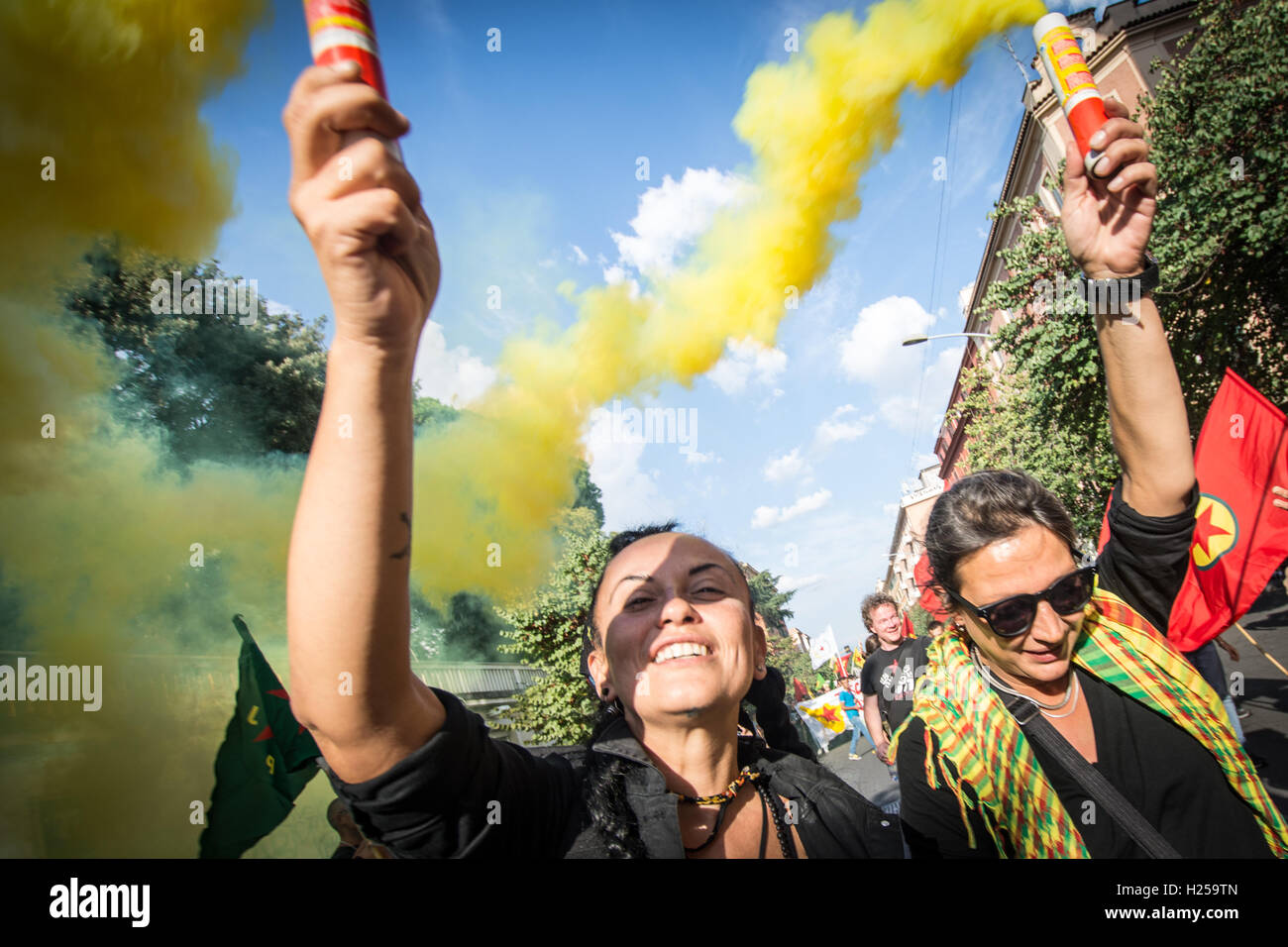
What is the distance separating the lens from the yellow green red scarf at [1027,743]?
1848 mm

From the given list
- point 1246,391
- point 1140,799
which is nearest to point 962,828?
point 1140,799

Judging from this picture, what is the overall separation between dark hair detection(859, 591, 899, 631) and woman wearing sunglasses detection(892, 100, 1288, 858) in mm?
4695

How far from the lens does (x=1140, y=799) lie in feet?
6.08

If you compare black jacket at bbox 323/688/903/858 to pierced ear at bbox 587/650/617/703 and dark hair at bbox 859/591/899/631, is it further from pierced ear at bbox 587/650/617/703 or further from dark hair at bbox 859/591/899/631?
dark hair at bbox 859/591/899/631

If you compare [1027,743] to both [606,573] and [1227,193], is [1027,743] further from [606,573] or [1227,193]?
[1227,193]

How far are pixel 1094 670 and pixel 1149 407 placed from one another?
3.00 feet

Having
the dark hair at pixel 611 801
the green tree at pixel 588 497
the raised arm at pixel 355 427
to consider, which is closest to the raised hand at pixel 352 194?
the raised arm at pixel 355 427

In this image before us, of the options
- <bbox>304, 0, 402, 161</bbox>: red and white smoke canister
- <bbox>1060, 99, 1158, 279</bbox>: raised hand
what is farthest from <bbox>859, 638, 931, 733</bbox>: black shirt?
<bbox>304, 0, 402, 161</bbox>: red and white smoke canister

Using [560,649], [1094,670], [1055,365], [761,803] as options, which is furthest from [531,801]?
[1055,365]

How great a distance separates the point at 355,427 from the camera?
1.02 m

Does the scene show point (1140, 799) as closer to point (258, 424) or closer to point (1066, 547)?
point (1066, 547)

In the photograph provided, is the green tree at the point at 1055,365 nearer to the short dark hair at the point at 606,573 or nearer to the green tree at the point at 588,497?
the short dark hair at the point at 606,573

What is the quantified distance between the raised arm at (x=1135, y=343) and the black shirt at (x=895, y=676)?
10.2ft

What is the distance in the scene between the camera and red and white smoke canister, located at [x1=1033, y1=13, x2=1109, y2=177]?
1.95m
